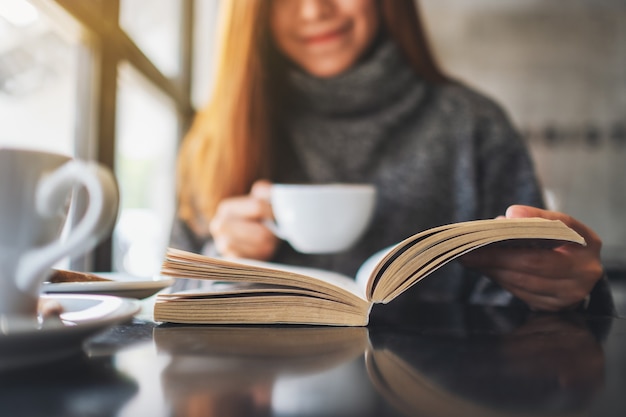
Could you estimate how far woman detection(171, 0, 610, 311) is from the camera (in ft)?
3.58

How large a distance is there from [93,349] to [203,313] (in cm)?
11

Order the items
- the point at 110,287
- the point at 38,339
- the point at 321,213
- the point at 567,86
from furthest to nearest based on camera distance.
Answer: the point at 567,86, the point at 321,213, the point at 110,287, the point at 38,339

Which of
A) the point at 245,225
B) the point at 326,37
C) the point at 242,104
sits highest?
the point at 326,37

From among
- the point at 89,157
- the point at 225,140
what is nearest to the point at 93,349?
the point at 89,157

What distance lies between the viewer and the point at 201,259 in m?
0.44

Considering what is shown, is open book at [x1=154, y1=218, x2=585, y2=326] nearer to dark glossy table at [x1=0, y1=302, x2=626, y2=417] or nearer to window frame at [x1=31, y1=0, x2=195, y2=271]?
dark glossy table at [x1=0, y1=302, x2=626, y2=417]

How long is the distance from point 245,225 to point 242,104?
1.20 ft

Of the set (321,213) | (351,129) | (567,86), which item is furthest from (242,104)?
(567,86)

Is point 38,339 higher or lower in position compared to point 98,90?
lower

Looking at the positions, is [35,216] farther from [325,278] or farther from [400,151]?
[400,151]

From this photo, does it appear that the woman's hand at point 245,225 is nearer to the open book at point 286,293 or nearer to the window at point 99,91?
the window at point 99,91

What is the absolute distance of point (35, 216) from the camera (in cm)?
30

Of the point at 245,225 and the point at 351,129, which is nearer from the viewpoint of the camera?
the point at 245,225

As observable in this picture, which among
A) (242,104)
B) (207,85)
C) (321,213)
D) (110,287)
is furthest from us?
(207,85)
